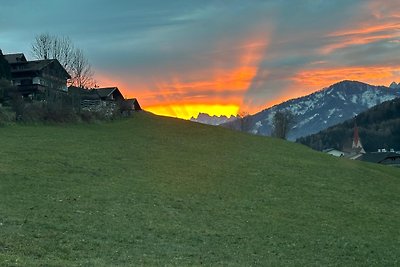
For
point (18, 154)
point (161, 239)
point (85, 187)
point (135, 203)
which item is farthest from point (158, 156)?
point (161, 239)

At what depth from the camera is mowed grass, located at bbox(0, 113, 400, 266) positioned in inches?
747

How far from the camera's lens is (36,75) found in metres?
92.4

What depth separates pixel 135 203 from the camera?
2861 cm

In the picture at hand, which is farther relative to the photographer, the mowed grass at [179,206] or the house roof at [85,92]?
the house roof at [85,92]

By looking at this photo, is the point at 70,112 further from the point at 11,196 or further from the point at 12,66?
the point at 11,196

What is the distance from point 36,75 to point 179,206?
71505 millimetres

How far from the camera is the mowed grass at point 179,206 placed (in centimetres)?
1898

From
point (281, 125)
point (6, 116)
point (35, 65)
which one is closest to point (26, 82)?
point (35, 65)

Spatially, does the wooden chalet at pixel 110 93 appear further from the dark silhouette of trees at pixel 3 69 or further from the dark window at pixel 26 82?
the dark silhouette of trees at pixel 3 69

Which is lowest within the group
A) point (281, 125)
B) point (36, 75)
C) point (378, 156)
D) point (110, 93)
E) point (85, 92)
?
point (378, 156)

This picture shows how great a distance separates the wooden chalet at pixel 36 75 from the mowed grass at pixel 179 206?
3113 cm

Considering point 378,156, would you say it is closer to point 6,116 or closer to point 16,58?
point 16,58

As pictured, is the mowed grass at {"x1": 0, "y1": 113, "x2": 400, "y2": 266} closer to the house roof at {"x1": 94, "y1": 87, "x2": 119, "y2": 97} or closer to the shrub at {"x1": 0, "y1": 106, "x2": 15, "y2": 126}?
the shrub at {"x1": 0, "y1": 106, "x2": 15, "y2": 126}

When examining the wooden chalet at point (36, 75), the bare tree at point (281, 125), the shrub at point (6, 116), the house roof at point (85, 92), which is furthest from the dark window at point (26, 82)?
the bare tree at point (281, 125)
